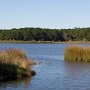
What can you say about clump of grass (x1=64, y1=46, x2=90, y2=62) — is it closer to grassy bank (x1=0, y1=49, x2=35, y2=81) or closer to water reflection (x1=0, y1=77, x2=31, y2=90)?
grassy bank (x1=0, y1=49, x2=35, y2=81)

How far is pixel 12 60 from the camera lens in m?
27.3

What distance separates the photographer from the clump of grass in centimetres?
4076

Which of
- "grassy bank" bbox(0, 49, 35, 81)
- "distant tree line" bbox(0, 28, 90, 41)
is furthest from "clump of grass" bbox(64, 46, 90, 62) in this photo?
"distant tree line" bbox(0, 28, 90, 41)

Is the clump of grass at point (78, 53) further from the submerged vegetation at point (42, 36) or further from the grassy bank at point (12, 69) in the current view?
the submerged vegetation at point (42, 36)

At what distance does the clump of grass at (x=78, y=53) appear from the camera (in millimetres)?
40756

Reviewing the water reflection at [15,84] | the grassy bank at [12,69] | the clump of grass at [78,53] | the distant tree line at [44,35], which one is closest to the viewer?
the water reflection at [15,84]

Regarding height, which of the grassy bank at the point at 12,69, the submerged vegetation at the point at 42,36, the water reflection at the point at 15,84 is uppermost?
the submerged vegetation at the point at 42,36

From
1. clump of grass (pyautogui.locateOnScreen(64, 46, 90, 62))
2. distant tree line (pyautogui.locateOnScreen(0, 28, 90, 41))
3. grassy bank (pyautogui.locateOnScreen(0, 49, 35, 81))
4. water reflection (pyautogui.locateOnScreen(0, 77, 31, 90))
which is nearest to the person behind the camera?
water reflection (pyautogui.locateOnScreen(0, 77, 31, 90))

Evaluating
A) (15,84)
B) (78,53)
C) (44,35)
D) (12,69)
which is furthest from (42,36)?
(15,84)

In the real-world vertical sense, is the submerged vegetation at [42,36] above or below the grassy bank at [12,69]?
above

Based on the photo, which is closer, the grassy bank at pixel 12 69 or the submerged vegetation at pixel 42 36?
the grassy bank at pixel 12 69

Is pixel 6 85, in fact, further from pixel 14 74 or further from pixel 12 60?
pixel 12 60

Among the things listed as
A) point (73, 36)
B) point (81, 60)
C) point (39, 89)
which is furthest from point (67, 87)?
point (73, 36)

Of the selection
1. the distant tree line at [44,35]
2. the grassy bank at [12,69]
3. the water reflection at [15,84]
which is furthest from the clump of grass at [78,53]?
the distant tree line at [44,35]
